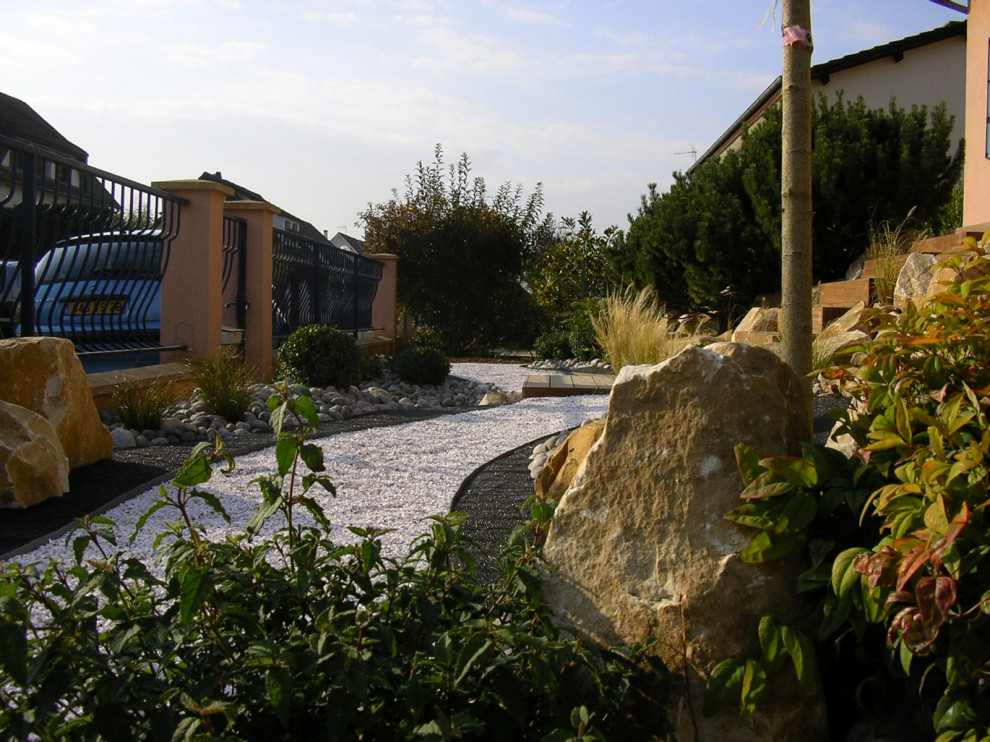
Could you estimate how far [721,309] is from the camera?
1205 cm

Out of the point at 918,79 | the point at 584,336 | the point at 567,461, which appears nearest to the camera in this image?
the point at 567,461

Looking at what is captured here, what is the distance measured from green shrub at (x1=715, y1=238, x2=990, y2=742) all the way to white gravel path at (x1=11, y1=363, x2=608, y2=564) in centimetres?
144

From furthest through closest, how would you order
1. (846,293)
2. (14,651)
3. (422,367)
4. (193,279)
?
(422,367) < (846,293) < (193,279) < (14,651)

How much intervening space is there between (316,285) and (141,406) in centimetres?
588

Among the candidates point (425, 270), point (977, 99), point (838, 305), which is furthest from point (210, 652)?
point (425, 270)

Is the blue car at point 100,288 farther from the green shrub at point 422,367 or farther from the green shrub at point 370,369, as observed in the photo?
the green shrub at point 422,367

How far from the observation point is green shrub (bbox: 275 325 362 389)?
8180mm

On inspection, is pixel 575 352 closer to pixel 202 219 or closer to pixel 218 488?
pixel 202 219

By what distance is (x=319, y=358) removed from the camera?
26.9ft

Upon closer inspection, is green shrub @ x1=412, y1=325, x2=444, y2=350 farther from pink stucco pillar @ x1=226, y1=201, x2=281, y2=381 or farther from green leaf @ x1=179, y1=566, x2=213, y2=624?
green leaf @ x1=179, y1=566, x2=213, y2=624

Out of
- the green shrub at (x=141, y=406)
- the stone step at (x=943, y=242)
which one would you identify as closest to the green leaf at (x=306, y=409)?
the green shrub at (x=141, y=406)

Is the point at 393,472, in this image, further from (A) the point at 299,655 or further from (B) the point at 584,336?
(B) the point at 584,336

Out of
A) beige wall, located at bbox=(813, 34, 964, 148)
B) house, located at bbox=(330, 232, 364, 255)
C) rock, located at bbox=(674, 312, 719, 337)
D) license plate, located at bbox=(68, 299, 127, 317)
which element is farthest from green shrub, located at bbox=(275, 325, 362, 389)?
house, located at bbox=(330, 232, 364, 255)

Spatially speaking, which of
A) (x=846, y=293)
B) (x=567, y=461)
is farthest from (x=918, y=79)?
(x=567, y=461)
